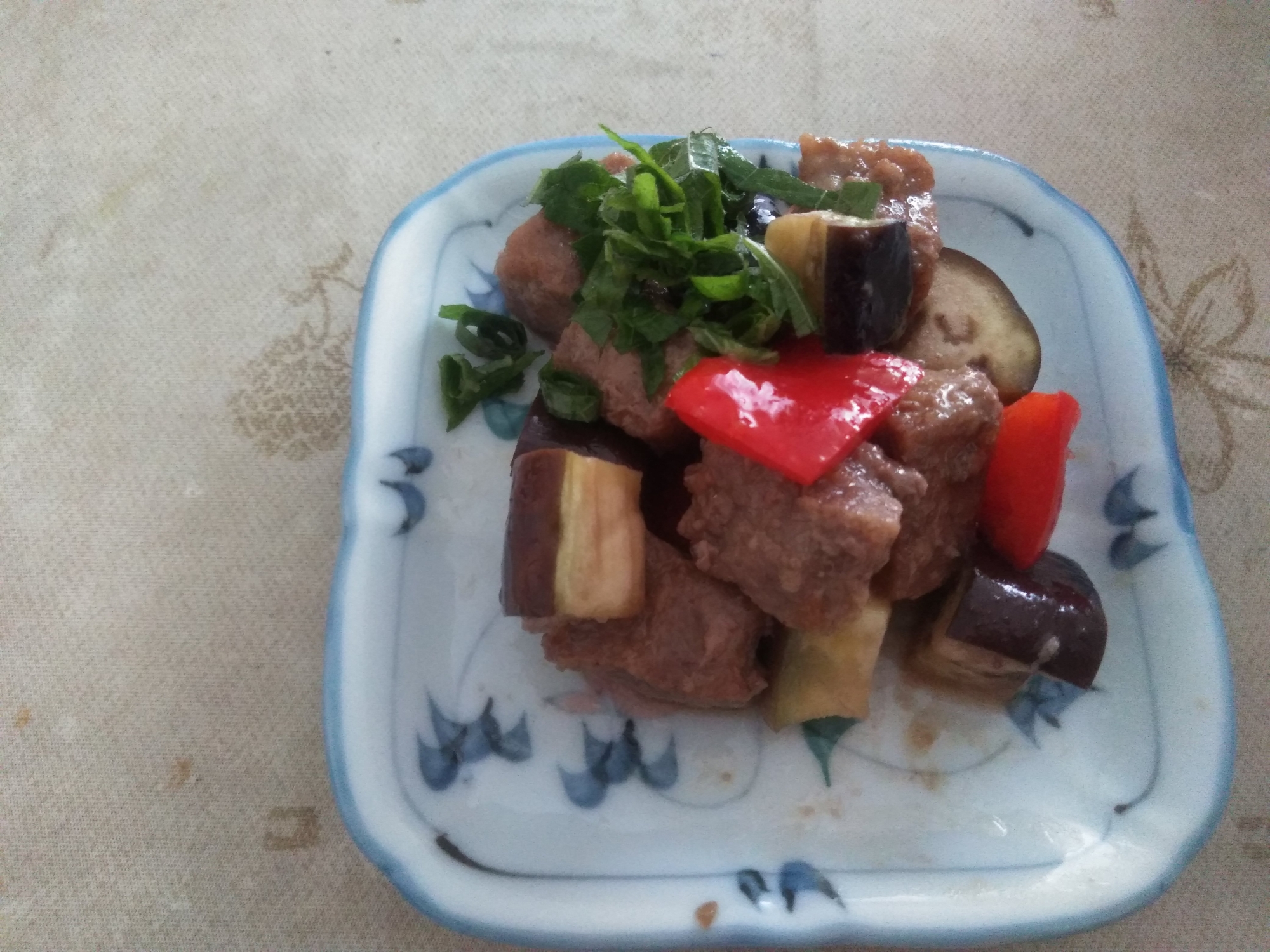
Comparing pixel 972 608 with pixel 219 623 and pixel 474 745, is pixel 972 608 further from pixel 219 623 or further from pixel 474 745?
pixel 219 623

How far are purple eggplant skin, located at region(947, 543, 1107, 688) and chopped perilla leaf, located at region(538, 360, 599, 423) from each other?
85 centimetres

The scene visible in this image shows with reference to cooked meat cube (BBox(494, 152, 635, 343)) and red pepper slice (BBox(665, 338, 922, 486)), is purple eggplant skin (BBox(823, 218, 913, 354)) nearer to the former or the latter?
red pepper slice (BBox(665, 338, 922, 486))

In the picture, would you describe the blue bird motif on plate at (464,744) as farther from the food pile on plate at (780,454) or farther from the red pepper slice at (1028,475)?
the red pepper slice at (1028,475)

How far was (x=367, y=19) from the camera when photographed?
295cm

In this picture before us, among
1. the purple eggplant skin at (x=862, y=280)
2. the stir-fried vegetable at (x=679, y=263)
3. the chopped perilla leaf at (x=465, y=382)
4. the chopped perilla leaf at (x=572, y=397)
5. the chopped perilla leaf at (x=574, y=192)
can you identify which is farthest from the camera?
the chopped perilla leaf at (x=465, y=382)

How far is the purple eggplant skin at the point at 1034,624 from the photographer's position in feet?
5.57

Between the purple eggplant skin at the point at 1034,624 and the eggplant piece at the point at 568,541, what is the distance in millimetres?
680

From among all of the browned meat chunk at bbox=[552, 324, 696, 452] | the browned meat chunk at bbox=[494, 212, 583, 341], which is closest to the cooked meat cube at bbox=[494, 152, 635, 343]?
the browned meat chunk at bbox=[494, 212, 583, 341]

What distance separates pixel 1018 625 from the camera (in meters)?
1.70

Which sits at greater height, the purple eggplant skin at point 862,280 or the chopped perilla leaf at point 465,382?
the purple eggplant skin at point 862,280

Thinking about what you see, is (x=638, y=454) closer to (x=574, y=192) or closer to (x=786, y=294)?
(x=786, y=294)

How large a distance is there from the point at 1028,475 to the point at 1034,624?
302 millimetres

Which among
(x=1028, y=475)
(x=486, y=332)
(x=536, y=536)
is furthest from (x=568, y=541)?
(x=1028, y=475)

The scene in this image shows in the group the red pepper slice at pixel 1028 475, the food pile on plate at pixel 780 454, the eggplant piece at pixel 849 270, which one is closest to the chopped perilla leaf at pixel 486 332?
the food pile on plate at pixel 780 454
